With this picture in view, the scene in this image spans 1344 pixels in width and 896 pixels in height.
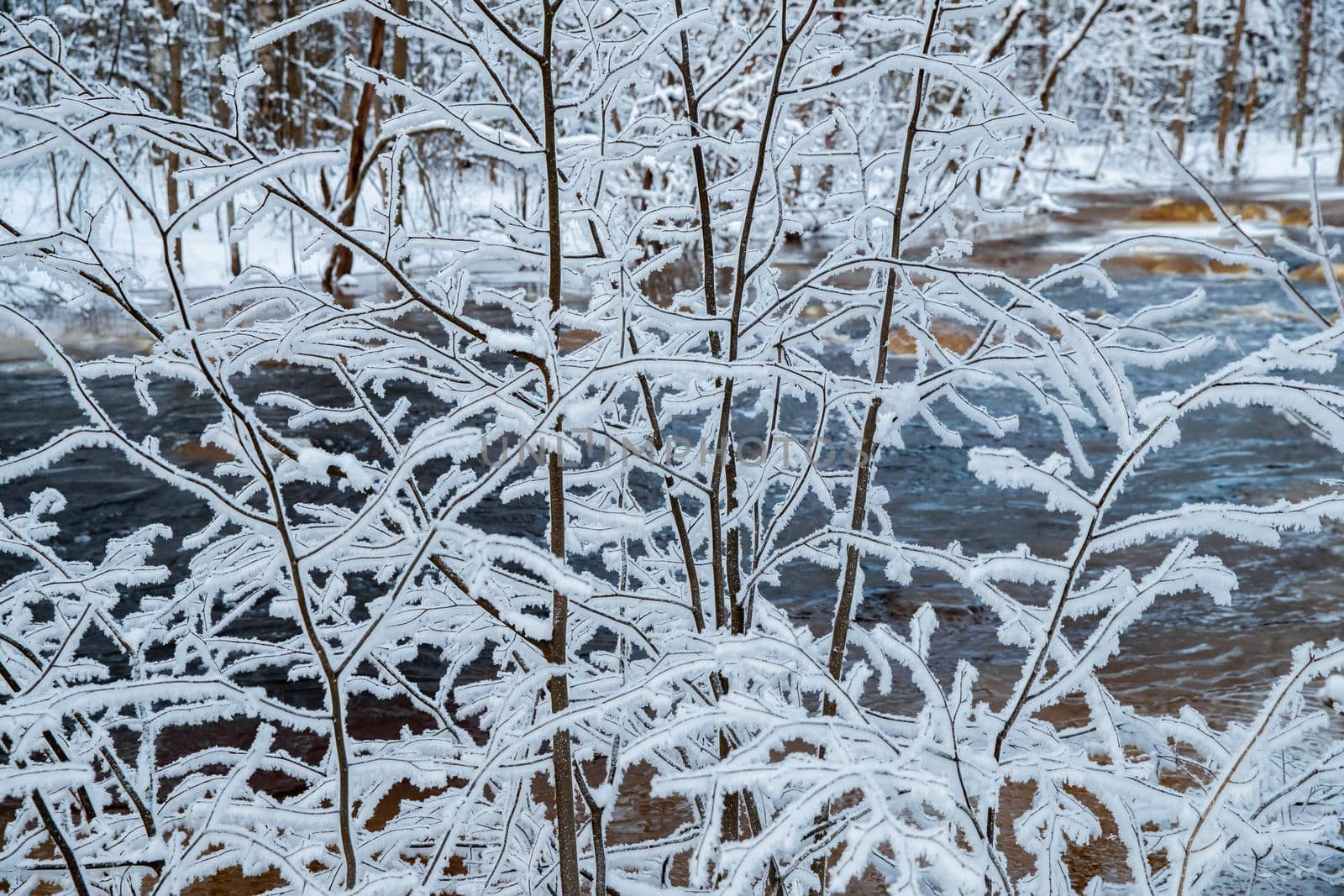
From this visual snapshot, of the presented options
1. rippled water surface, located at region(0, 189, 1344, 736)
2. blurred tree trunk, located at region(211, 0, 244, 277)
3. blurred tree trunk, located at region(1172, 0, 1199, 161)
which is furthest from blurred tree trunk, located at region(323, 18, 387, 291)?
blurred tree trunk, located at region(1172, 0, 1199, 161)

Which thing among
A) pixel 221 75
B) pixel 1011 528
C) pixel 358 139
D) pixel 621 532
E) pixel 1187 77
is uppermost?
pixel 1187 77

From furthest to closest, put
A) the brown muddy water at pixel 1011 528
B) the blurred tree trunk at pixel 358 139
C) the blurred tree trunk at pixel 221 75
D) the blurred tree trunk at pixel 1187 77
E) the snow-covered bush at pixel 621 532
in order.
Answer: the blurred tree trunk at pixel 1187 77
the blurred tree trunk at pixel 221 75
the blurred tree trunk at pixel 358 139
the brown muddy water at pixel 1011 528
the snow-covered bush at pixel 621 532

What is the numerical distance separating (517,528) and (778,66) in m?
5.03

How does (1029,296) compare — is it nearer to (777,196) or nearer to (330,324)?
(777,196)

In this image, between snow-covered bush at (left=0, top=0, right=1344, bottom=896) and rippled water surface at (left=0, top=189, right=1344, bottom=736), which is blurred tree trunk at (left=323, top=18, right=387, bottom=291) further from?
snow-covered bush at (left=0, top=0, right=1344, bottom=896)

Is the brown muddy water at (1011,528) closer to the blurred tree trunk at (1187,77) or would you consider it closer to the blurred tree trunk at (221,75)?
the blurred tree trunk at (221,75)

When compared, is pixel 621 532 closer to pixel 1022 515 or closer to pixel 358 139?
pixel 1022 515

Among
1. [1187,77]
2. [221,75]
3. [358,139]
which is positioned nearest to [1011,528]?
[358,139]

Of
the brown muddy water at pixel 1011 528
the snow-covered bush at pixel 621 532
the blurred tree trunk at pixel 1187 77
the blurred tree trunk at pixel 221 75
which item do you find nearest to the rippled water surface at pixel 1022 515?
the brown muddy water at pixel 1011 528

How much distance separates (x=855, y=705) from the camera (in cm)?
145

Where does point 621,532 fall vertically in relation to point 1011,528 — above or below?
above

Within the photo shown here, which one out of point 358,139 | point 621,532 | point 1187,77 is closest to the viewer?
point 621,532

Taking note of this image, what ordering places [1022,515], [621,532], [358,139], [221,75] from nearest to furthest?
[621,532] < [1022,515] < [358,139] < [221,75]

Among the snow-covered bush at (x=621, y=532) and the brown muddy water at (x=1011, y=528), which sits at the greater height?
the snow-covered bush at (x=621, y=532)
